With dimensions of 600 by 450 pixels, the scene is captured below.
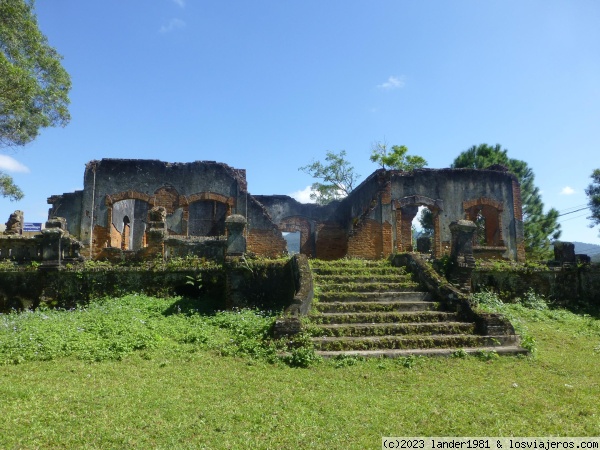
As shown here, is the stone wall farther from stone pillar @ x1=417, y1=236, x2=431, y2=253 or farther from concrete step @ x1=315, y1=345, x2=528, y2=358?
concrete step @ x1=315, y1=345, x2=528, y2=358

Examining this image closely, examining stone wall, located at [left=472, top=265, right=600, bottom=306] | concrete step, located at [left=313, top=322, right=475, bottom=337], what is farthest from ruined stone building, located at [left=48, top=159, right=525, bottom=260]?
concrete step, located at [left=313, top=322, right=475, bottom=337]

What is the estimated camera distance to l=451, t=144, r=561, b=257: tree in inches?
1090

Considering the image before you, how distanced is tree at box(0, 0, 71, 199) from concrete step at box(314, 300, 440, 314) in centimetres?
990

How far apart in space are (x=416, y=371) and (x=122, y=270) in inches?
279

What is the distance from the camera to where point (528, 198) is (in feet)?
94.5

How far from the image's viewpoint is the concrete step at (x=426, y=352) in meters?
6.59

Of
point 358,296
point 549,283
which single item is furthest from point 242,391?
point 549,283

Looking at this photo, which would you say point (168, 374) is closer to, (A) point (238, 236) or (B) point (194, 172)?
(A) point (238, 236)

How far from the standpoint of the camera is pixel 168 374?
564cm

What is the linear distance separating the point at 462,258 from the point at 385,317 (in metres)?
3.45

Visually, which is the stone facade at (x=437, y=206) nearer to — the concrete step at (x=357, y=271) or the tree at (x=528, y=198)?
the concrete step at (x=357, y=271)

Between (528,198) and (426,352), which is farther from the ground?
(528,198)

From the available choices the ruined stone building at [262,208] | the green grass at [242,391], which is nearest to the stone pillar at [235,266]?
the green grass at [242,391]

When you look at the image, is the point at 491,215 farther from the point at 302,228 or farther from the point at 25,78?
the point at 25,78
